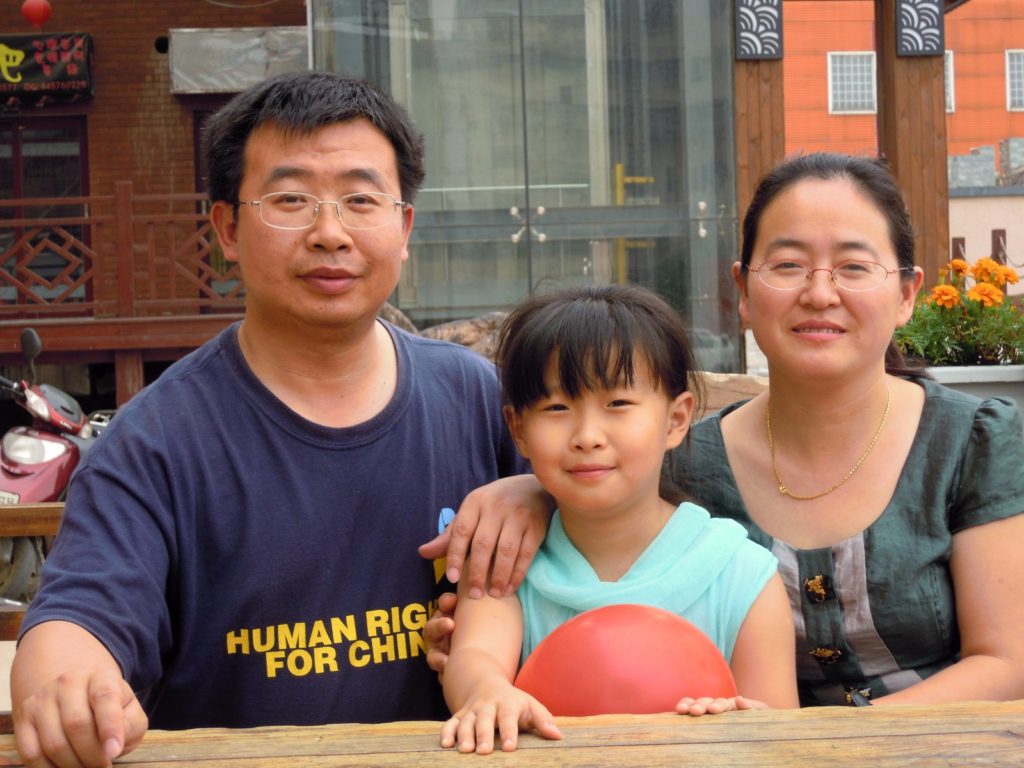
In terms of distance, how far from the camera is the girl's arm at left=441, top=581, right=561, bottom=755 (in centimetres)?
155

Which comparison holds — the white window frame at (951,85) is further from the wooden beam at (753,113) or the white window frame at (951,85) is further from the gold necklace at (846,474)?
the gold necklace at (846,474)

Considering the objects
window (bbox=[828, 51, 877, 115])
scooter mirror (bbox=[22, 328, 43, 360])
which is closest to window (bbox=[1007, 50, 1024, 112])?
window (bbox=[828, 51, 877, 115])

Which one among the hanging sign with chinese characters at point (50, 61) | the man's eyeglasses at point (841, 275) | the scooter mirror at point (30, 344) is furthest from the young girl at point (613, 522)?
the hanging sign with chinese characters at point (50, 61)

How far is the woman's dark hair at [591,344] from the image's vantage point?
2141 millimetres

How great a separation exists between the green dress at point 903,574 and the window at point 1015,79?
3256cm

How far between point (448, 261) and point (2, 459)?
3583 millimetres

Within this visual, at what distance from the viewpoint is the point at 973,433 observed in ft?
7.92

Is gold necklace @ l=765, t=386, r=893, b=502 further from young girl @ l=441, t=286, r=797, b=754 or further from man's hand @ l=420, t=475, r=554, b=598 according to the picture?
man's hand @ l=420, t=475, r=554, b=598

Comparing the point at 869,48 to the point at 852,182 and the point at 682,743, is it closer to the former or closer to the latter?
the point at 852,182

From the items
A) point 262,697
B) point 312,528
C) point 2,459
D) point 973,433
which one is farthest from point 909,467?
point 2,459

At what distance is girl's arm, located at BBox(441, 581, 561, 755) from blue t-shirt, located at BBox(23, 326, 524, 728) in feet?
0.79

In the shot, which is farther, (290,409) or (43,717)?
(290,409)

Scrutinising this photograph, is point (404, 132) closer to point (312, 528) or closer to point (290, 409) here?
point (290, 409)

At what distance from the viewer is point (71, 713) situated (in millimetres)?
1584
